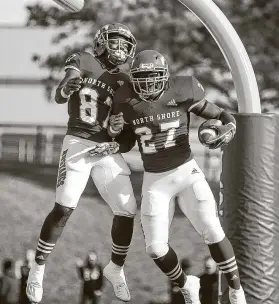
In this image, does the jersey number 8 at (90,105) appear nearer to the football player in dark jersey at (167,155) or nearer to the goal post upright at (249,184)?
the football player in dark jersey at (167,155)

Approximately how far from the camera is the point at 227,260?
3.79m

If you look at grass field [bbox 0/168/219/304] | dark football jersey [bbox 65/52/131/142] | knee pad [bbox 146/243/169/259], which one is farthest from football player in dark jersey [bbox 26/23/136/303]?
grass field [bbox 0/168/219/304]

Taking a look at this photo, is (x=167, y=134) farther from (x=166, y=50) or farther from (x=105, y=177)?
(x=166, y=50)

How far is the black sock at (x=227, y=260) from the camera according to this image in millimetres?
3770

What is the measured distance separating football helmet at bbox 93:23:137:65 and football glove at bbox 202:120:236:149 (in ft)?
1.99

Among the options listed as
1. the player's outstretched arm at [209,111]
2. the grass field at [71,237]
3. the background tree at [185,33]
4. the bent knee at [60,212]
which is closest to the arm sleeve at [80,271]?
the grass field at [71,237]

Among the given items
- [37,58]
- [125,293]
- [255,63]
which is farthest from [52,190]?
[125,293]

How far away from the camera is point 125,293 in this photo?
410cm

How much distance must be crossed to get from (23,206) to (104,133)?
3207mm

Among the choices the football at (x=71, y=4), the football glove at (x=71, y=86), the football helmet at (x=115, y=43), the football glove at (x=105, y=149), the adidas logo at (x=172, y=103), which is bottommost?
the football glove at (x=105, y=149)

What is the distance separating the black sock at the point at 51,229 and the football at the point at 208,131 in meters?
0.84

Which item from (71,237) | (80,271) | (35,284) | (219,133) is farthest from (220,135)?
(71,237)

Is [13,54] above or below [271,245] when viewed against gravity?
above

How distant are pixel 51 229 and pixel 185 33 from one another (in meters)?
3.85
